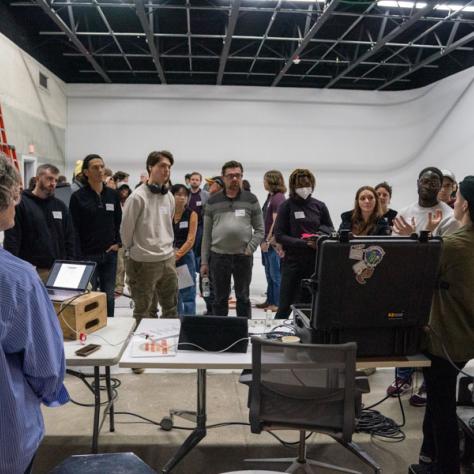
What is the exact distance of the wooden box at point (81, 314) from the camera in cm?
205

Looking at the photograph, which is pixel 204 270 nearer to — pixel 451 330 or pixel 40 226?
pixel 40 226

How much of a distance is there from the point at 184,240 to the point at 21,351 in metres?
2.75

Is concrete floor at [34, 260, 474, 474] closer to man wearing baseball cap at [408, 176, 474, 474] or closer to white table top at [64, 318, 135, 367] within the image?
man wearing baseball cap at [408, 176, 474, 474]

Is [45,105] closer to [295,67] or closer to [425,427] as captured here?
[295,67]

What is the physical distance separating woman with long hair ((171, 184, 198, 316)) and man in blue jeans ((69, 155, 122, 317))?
1.76 ft

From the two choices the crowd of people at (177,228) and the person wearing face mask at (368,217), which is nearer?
the crowd of people at (177,228)

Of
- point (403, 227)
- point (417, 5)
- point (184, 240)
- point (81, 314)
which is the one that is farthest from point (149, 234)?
point (417, 5)

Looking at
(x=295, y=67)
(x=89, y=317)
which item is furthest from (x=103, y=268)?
(x=295, y=67)

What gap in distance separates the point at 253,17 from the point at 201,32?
3.13 feet

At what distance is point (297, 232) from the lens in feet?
10.8

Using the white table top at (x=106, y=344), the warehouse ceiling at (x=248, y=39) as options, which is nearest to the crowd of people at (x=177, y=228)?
the white table top at (x=106, y=344)

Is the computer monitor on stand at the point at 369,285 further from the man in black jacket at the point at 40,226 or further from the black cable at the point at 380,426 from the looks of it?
the man in black jacket at the point at 40,226

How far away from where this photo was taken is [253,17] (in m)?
6.67

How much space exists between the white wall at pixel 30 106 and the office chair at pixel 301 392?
Result: 5.36m
